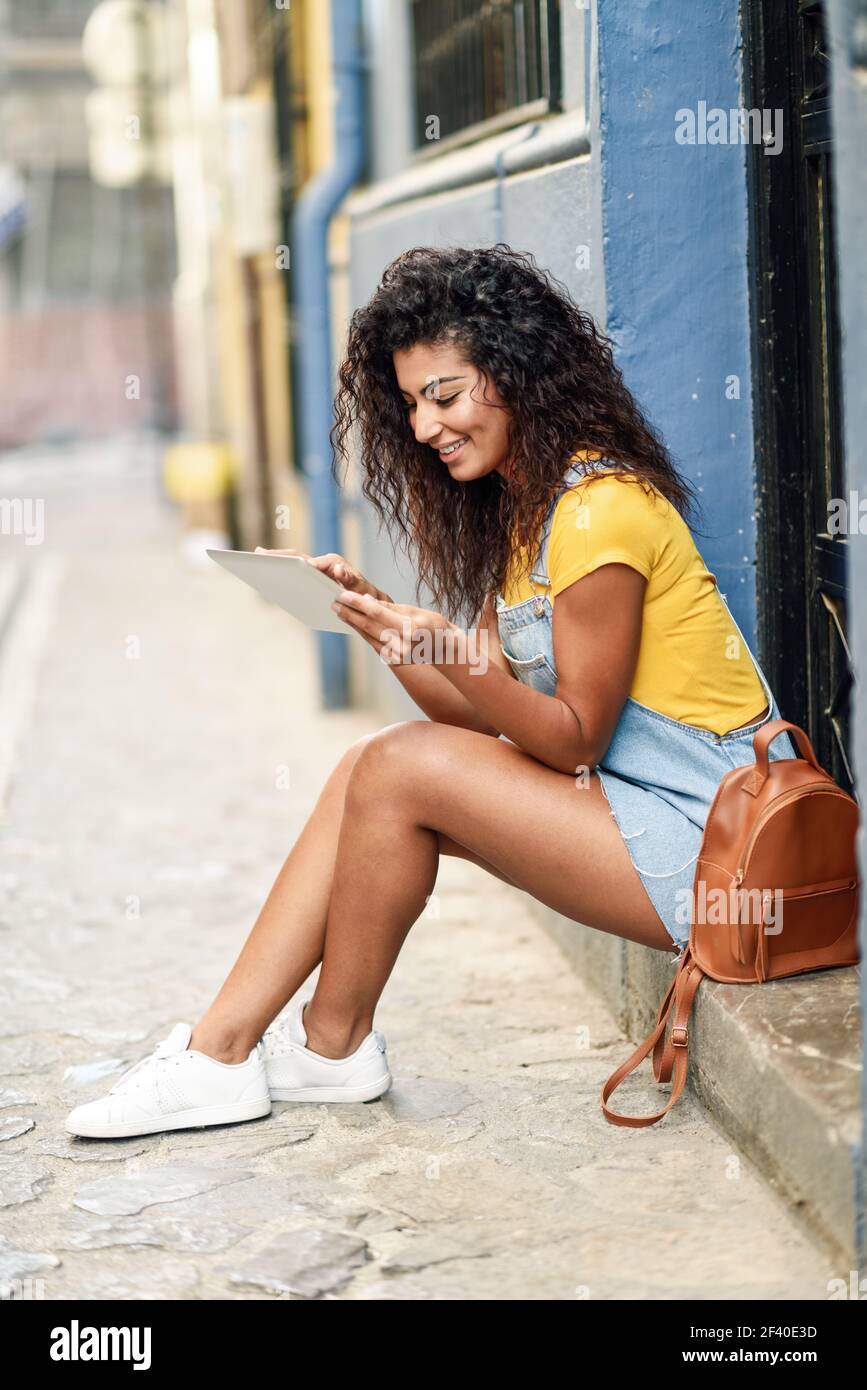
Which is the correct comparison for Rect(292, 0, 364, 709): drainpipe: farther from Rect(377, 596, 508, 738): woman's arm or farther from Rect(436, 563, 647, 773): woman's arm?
Rect(436, 563, 647, 773): woman's arm

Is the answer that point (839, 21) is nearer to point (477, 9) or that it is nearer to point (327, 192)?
point (477, 9)

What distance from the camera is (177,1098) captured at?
10.3 ft

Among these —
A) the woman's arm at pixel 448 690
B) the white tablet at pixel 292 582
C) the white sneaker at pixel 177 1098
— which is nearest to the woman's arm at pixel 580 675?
the white tablet at pixel 292 582

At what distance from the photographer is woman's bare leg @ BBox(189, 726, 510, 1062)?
3.11 metres

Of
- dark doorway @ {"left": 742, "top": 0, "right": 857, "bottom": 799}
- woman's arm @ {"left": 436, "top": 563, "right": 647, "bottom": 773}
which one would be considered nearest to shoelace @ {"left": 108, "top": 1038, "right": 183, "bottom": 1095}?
woman's arm @ {"left": 436, "top": 563, "right": 647, "bottom": 773}

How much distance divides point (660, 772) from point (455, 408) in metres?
0.74

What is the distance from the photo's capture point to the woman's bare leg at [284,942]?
10.2 ft

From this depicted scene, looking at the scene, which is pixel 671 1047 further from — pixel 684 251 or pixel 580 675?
pixel 684 251

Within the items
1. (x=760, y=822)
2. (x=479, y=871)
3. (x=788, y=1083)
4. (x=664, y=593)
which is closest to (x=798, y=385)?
(x=664, y=593)

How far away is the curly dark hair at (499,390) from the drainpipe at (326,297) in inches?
150

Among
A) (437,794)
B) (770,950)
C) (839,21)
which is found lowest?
(770,950)
